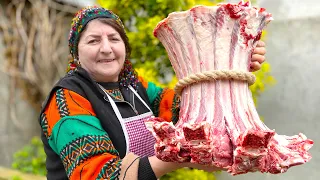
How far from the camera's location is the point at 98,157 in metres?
1.57

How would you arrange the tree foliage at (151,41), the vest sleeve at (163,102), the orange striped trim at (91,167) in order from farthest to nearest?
the tree foliage at (151,41)
the vest sleeve at (163,102)
the orange striped trim at (91,167)

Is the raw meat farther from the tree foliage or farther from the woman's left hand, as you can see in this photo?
the tree foliage

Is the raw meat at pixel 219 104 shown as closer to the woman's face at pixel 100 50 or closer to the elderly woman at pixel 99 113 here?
the elderly woman at pixel 99 113

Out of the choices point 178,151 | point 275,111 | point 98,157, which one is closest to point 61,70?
point 275,111

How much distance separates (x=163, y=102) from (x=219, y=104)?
31.4 inches

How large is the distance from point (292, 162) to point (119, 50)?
0.92 metres

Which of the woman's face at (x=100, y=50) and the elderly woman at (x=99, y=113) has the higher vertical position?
the woman's face at (x=100, y=50)

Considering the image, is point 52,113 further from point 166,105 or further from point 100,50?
point 166,105

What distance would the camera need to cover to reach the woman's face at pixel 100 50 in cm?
183

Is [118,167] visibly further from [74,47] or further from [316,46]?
[316,46]

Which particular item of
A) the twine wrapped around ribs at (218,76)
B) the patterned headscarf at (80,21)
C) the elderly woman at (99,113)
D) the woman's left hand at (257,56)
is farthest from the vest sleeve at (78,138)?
the woman's left hand at (257,56)

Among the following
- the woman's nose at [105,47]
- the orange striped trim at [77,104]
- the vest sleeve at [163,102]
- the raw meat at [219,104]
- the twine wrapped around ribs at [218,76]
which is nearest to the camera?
the raw meat at [219,104]

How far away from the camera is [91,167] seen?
60.6 inches

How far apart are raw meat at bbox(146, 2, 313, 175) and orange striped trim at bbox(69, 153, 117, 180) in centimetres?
31
